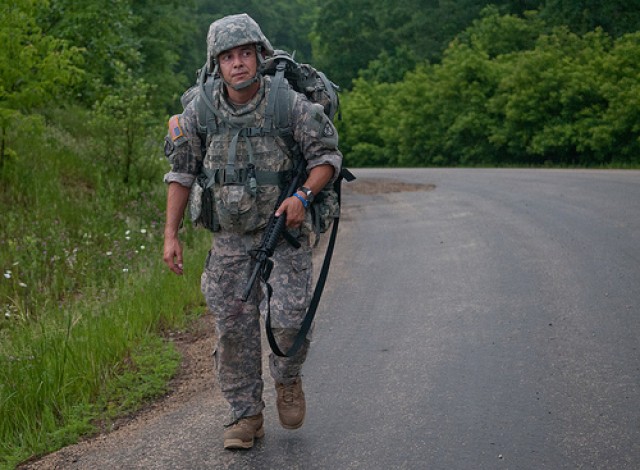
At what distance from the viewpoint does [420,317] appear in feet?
22.7

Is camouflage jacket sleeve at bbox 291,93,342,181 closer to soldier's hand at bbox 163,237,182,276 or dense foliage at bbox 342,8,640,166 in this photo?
soldier's hand at bbox 163,237,182,276

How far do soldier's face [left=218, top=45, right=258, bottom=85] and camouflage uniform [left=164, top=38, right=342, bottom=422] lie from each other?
0.41 feet

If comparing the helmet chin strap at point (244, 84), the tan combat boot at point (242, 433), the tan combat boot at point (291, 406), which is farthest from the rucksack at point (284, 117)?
the tan combat boot at point (242, 433)

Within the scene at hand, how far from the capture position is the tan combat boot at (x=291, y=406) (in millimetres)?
4480

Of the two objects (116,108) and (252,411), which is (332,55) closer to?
(116,108)

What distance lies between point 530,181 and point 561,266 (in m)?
10.3

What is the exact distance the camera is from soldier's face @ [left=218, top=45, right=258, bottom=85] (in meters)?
4.19

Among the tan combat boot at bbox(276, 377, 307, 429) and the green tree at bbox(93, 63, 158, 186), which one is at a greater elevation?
the green tree at bbox(93, 63, 158, 186)

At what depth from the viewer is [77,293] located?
28.2ft

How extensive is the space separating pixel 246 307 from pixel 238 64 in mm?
1146

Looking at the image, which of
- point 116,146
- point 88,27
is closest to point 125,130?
point 116,146

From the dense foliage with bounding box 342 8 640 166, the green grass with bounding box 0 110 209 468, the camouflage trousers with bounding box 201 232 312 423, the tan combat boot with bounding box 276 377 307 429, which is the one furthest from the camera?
the dense foliage with bounding box 342 8 640 166

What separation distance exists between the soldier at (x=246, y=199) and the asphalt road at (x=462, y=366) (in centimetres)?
33

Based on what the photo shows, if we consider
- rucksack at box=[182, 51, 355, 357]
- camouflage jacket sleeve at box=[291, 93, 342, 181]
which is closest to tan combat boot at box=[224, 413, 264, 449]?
rucksack at box=[182, 51, 355, 357]
